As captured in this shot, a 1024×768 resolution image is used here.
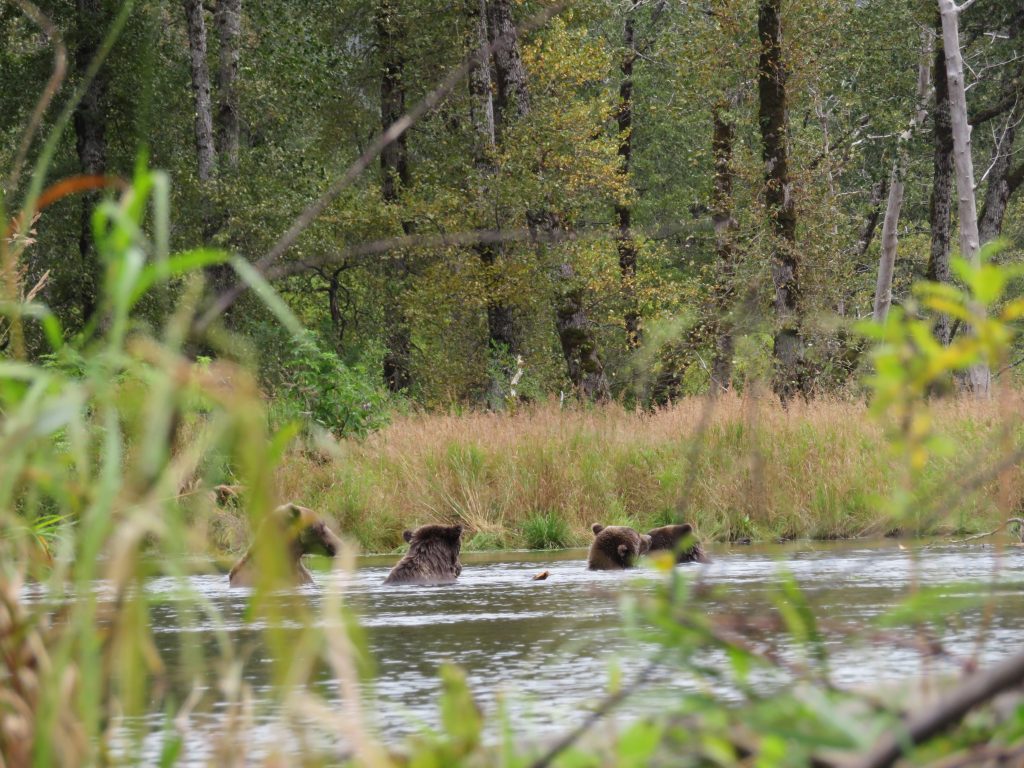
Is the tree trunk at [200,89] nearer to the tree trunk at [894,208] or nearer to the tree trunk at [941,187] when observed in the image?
the tree trunk at [894,208]

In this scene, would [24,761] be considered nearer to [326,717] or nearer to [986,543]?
[326,717]

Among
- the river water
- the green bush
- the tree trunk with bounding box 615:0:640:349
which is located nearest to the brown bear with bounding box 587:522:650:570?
the river water

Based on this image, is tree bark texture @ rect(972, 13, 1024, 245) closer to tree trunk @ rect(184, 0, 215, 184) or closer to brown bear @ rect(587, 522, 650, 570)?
tree trunk @ rect(184, 0, 215, 184)

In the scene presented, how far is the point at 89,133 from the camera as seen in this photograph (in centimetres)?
3023

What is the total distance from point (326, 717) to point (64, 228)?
31.3 metres

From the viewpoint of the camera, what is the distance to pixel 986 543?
537 inches

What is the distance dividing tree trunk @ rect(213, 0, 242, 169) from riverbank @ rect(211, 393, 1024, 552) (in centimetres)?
1495

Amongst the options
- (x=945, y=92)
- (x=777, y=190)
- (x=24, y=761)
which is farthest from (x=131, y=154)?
(x=24, y=761)

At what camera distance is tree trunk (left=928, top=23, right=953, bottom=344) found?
3241 cm

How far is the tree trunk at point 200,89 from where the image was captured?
30438 millimetres

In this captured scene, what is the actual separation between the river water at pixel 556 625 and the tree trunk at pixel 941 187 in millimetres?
20792

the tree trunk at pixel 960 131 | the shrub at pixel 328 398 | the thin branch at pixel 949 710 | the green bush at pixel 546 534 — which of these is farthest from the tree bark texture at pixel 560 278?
the thin branch at pixel 949 710

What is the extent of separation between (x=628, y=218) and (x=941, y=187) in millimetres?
10301

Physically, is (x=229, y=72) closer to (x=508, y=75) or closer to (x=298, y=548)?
(x=508, y=75)
